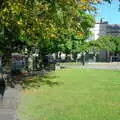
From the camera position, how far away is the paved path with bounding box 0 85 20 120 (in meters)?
13.8

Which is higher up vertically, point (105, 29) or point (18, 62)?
point (105, 29)

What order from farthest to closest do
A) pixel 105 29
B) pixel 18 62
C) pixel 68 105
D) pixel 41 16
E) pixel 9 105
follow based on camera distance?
pixel 105 29
pixel 18 62
pixel 41 16
pixel 68 105
pixel 9 105

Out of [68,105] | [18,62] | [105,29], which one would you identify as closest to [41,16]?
[68,105]

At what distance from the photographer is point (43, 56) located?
4519 cm

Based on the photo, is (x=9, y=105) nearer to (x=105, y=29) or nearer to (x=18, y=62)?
(x=18, y=62)

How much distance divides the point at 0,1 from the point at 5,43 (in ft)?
34.9

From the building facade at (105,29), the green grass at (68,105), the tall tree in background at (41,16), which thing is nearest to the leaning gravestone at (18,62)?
the tall tree in background at (41,16)

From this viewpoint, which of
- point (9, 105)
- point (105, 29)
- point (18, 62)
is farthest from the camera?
point (105, 29)

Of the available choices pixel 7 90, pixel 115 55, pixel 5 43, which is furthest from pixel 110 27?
pixel 7 90

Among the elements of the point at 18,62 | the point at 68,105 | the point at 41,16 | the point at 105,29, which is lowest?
the point at 68,105

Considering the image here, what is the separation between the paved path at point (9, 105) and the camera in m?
13.8

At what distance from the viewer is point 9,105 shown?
1636cm

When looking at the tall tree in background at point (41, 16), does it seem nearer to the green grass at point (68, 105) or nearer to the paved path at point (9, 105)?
the paved path at point (9, 105)

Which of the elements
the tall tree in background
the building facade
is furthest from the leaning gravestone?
the building facade
